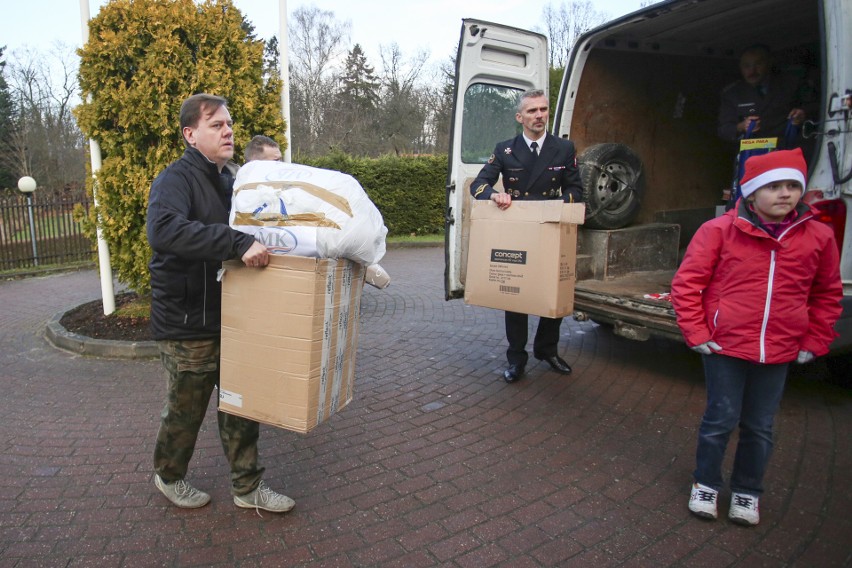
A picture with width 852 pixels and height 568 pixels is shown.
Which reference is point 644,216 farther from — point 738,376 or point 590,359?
point 738,376

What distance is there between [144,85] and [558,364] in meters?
4.55

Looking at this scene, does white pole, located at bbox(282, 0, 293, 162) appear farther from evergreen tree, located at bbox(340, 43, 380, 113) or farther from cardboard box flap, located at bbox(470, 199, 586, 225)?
evergreen tree, located at bbox(340, 43, 380, 113)

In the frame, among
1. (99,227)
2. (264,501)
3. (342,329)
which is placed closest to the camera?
(342,329)

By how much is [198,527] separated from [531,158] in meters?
3.20

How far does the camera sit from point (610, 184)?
543 cm

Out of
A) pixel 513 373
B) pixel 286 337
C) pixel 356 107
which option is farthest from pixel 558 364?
pixel 356 107

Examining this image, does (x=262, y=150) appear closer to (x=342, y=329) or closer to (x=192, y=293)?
(x=192, y=293)

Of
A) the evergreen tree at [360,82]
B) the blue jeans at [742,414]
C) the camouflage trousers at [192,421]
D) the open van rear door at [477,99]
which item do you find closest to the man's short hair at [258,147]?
the open van rear door at [477,99]

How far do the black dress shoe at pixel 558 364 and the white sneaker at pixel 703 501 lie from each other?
6.28 ft

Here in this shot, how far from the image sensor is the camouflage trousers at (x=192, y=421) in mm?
2557

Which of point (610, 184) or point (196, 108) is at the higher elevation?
point (196, 108)

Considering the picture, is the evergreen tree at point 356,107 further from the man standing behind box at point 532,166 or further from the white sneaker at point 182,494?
the white sneaker at point 182,494

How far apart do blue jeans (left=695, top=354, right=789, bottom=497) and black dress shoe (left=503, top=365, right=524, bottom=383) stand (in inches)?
72.8

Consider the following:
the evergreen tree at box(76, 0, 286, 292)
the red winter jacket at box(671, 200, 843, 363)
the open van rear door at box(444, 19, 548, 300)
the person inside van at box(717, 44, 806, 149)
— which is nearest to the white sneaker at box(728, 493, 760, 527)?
the red winter jacket at box(671, 200, 843, 363)
